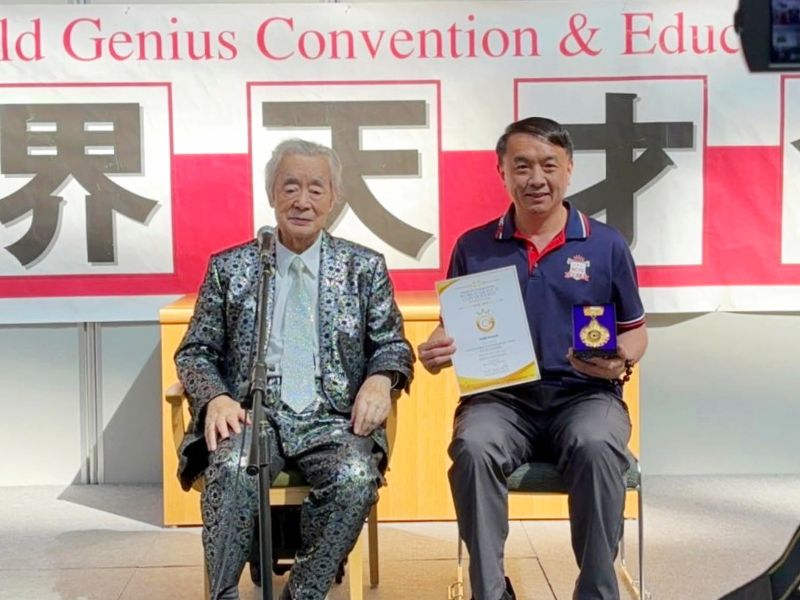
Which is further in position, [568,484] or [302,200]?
[302,200]

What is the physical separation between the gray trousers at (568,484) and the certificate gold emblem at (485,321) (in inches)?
9.6

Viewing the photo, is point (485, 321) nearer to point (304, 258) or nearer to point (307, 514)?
point (304, 258)

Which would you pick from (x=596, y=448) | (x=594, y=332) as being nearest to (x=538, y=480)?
(x=596, y=448)

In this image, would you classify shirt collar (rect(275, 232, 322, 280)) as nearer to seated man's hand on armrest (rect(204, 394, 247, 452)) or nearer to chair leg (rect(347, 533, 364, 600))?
seated man's hand on armrest (rect(204, 394, 247, 452))

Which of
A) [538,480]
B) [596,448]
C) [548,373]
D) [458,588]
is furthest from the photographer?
[458,588]

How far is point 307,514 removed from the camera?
320 centimetres

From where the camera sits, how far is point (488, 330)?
10.9 ft

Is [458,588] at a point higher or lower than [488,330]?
lower

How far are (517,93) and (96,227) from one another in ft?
5.74

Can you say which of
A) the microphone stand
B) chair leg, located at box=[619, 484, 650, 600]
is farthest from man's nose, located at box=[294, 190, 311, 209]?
chair leg, located at box=[619, 484, 650, 600]

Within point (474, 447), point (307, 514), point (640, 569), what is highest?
point (474, 447)

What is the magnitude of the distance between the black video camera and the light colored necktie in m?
1.91

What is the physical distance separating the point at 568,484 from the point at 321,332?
0.81 m

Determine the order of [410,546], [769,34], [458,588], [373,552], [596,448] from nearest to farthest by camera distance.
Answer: [769,34] → [596,448] → [458,588] → [373,552] → [410,546]
